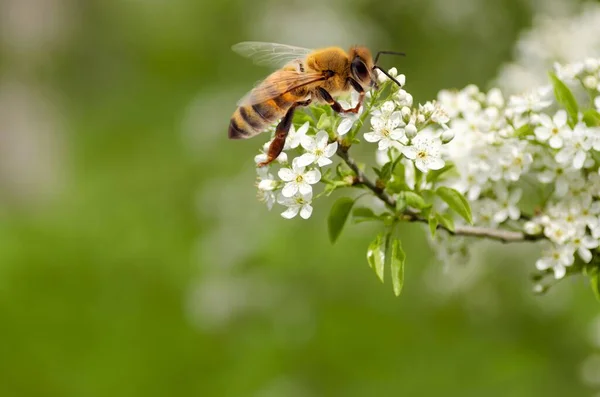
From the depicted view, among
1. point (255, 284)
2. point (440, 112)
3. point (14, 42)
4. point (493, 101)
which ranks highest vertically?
point (14, 42)

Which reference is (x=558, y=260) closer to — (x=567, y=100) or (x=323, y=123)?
(x=567, y=100)

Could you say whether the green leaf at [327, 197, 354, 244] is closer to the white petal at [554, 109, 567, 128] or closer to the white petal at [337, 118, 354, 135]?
the white petal at [337, 118, 354, 135]

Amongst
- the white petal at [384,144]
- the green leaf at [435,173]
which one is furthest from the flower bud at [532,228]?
the white petal at [384,144]

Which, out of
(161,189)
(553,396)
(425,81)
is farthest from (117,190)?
(553,396)

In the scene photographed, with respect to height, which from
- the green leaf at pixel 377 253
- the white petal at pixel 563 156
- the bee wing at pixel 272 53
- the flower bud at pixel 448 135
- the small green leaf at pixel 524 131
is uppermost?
the bee wing at pixel 272 53

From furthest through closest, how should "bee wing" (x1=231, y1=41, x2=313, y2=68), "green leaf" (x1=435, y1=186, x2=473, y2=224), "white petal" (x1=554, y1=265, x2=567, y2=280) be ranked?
"bee wing" (x1=231, y1=41, x2=313, y2=68), "white petal" (x1=554, y1=265, x2=567, y2=280), "green leaf" (x1=435, y1=186, x2=473, y2=224)

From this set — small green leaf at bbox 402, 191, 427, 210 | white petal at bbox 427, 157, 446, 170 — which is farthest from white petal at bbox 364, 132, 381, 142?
small green leaf at bbox 402, 191, 427, 210

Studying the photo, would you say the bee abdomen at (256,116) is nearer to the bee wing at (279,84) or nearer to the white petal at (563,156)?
the bee wing at (279,84)

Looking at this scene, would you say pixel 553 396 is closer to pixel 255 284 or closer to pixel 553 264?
pixel 255 284
